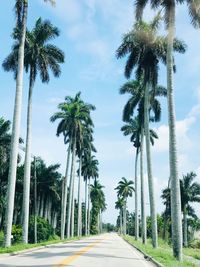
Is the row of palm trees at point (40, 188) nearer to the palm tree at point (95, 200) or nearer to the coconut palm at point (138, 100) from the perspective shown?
the coconut palm at point (138, 100)

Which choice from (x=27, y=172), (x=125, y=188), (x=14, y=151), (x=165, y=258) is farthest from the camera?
(x=125, y=188)

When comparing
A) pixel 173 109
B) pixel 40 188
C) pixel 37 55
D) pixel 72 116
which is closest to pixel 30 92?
pixel 37 55

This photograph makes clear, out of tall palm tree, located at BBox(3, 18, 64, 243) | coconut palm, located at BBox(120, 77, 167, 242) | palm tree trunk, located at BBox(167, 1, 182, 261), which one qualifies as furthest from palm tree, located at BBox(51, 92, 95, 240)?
palm tree trunk, located at BBox(167, 1, 182, 261)

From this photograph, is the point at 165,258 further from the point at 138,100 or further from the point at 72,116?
the point at 72,116

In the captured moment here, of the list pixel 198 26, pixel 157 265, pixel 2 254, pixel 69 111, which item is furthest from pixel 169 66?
pixel 69 111

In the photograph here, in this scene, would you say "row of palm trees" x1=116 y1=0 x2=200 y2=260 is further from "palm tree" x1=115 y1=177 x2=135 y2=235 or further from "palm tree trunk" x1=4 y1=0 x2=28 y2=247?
"palm tree" x1=115 y1=177 x2=135 y2=235

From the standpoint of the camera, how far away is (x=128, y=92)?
4706cm

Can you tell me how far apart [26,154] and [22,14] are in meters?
11.2

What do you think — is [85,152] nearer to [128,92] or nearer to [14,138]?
[128,92]

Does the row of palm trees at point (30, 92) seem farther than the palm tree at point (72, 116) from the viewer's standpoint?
No

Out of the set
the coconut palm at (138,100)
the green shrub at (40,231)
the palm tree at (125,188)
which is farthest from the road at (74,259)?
the palm tree at (125,188)

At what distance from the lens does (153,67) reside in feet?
117

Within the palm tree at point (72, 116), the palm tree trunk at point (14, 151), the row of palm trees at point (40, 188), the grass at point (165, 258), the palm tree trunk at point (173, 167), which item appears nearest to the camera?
the grass at point (165, 258)

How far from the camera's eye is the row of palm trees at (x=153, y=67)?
22500 millimetres
